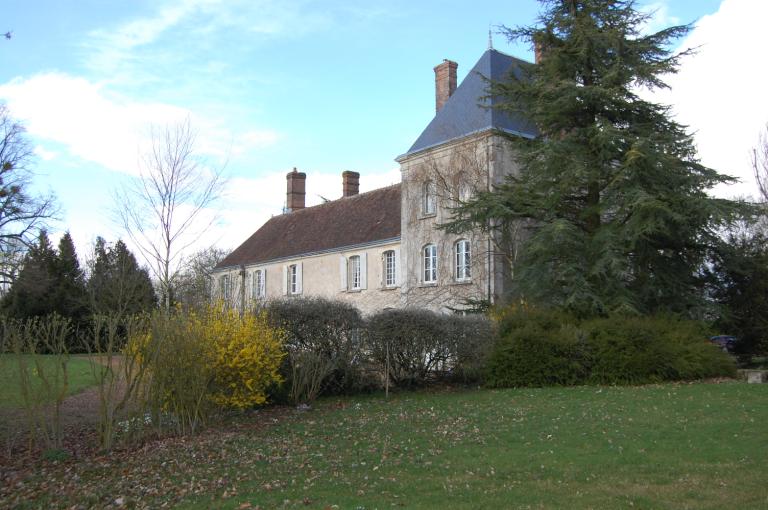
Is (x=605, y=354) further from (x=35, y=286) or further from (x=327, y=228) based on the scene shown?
(x=35, y=286)

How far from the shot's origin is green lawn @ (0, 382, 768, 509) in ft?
19.7

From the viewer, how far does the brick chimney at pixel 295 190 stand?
41.2 metres

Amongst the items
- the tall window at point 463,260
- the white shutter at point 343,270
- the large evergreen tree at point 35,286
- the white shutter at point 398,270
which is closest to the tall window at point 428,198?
the tall window at point 463,260

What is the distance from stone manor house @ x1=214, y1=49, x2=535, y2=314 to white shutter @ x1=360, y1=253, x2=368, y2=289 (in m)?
0.05

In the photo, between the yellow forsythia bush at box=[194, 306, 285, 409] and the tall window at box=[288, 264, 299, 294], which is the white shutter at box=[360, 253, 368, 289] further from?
the yellow forsythia bush at box=[194, 306, 285, 409]

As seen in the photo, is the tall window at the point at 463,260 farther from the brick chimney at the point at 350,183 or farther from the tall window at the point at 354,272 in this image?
the brick chimney at the point at 350,183

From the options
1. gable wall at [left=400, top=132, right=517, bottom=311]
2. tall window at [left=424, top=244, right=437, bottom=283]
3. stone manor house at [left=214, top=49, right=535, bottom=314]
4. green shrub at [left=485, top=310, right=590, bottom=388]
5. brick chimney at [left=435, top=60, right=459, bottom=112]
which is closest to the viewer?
green shrub at [left=485, top=310, right=590, bottom=388]

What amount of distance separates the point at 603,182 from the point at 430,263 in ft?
29.1

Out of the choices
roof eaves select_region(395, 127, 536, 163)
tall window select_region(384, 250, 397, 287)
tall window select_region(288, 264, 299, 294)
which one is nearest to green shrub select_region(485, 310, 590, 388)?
roof eaves select_region(395, 127, 536, 163)

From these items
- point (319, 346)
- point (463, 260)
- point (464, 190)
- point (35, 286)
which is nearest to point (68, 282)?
point (35, 286)

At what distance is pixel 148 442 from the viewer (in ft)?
32.3

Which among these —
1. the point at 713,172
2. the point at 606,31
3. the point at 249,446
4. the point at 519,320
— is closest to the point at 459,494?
the point at 249,446

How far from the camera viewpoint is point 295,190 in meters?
41.3

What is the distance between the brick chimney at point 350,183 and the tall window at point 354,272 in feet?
25.1
